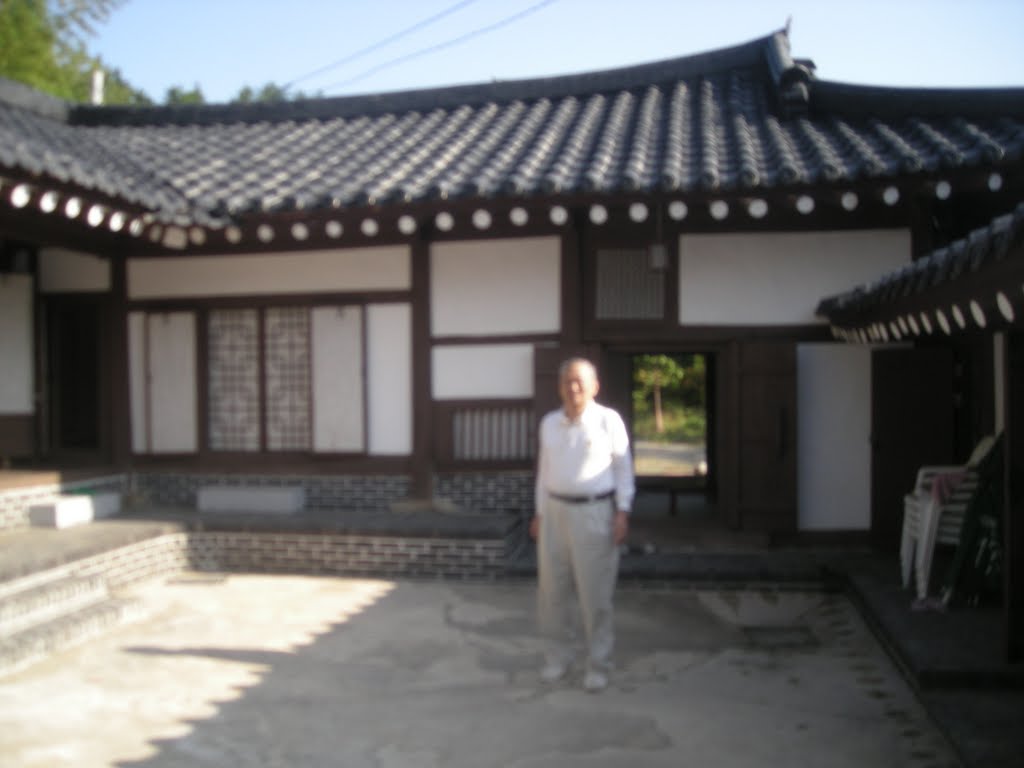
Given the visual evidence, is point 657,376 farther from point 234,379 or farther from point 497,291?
point 234,379

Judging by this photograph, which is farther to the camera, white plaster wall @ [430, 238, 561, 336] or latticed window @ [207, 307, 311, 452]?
latticed window @ [207, 307, 311, 452]

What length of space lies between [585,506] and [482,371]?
10.9ft

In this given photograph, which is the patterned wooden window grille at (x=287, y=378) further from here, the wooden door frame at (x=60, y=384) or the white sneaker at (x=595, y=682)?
the white sneaker at (x=595, y=682)

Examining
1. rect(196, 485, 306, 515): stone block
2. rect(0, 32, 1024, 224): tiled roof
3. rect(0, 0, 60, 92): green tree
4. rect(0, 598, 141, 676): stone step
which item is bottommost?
rect(0, 598, 141, 676): stone step

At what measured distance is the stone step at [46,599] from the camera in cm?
523

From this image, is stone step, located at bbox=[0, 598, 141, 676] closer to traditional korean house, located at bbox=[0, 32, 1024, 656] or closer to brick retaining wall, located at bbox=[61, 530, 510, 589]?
brick retaining wall, located at bbox=[61, 530, 510, 589]

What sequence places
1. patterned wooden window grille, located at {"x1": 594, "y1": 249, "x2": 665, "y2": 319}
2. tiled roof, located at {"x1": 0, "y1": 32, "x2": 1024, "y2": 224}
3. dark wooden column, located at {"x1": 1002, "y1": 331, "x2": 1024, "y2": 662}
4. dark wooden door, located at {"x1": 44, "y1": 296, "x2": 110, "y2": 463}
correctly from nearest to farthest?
dark wooden column, located at {"x1": 1002, "y1": 331, "x2": 1024, "y2": 662}
tiled roof, located at {"x1": 0, "y1": 32, "x2": 1024, "y2": 224}
patterned wooden window grille, located at {"x1": 594, "y1": 249, "x2": 665, "y2": 319}
dark wooden door, located at {"x1": 44, "y1": 296, "x2": 110, "y2": 463}

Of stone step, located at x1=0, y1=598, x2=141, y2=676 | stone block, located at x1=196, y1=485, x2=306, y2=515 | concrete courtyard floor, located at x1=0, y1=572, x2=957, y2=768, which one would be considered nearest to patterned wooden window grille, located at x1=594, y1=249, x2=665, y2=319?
concrete courtyard floor, located at x1=0, y1=572, x2=957, y2=768

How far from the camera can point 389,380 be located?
7816 millimetres

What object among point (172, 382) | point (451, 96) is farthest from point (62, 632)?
point (451, 96)

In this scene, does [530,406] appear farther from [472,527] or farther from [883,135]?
[883,135]

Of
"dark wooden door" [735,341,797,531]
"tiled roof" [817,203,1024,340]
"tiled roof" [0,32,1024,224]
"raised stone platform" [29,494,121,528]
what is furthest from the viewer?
"raised stone platform" [29,494,121,528]

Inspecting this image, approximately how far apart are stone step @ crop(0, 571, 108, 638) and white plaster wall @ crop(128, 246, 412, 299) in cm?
306

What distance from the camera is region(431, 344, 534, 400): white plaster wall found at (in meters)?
7.50
